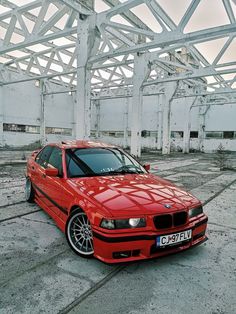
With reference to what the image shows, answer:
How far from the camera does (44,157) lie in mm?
4809

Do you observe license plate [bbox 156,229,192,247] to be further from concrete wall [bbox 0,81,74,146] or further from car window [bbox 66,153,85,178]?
concrete wall [bbox 0,81,74,146]

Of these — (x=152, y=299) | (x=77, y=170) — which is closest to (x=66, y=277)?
(x=152, y=299)

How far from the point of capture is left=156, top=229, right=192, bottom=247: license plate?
2.67m

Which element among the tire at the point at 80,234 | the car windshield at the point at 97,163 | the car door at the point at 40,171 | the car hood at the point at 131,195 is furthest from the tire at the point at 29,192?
the tire at the point at 80,234

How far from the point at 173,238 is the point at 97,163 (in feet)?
5.63

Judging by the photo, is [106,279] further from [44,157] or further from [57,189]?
[44,157]

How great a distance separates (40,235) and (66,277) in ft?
4.11

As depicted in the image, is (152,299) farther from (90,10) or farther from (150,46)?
(90,10)

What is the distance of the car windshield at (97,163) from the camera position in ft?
12.4

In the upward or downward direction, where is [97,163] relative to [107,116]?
downward

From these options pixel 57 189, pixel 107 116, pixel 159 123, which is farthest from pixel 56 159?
pixel 107 116

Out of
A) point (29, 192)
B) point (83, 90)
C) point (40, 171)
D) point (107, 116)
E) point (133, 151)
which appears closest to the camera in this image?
point (40, 171)

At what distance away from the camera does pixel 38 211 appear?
4785mm

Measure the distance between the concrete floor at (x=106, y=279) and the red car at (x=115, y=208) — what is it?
198 mm
